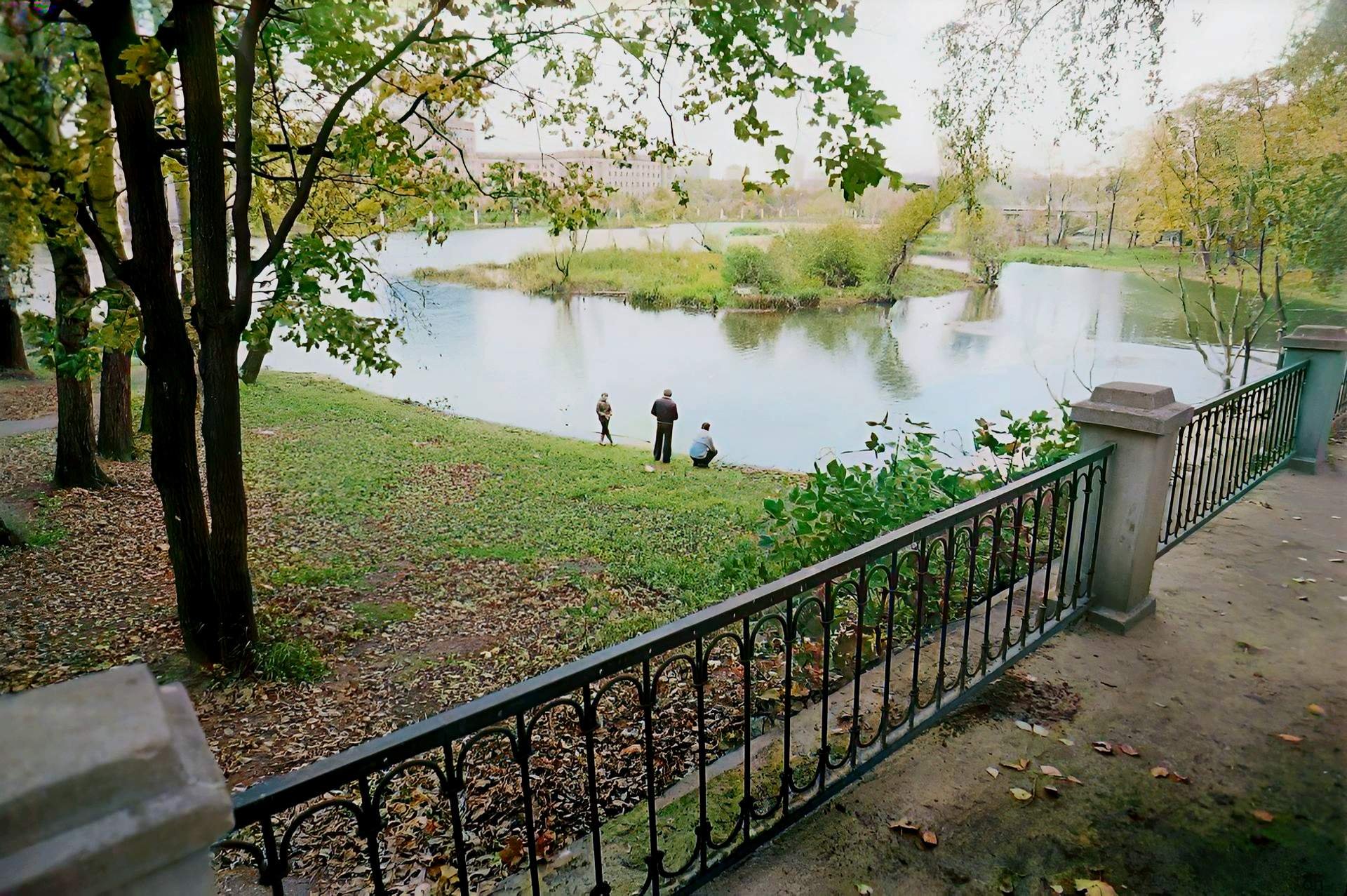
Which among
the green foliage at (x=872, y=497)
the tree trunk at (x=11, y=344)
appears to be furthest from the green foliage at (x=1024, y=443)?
the tree trunk at (x=11, y=344)

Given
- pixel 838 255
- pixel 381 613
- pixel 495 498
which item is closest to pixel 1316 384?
pixel 381 613

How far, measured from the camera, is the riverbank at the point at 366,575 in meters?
4.98

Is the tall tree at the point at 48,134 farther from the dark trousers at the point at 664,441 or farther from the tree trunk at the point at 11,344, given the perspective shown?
the dark trousers at the point at 664,441

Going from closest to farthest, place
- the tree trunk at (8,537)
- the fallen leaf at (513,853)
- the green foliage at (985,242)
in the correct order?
1. the fallen leaf at (513,853)
2. the tree trunk at (8,537)
3. the green foliage at (985,242)

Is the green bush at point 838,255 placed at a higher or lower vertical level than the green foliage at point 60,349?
higher

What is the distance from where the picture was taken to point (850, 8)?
285 centimetres

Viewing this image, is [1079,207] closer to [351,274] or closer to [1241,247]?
[1241,247]

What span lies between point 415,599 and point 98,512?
11.5 feet

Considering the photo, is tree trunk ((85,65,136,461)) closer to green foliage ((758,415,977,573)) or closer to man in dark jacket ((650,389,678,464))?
green foliage ((758,415,977,573))

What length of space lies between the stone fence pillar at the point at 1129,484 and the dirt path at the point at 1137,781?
145mm

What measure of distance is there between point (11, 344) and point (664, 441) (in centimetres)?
988

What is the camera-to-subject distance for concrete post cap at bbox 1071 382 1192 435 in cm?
294

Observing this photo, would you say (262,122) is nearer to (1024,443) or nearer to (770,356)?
(1024,443)

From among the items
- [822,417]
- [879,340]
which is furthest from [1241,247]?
[879,340]
